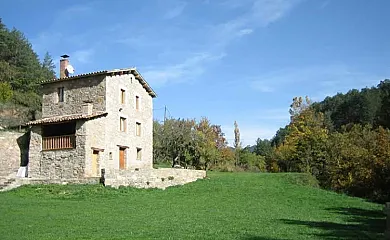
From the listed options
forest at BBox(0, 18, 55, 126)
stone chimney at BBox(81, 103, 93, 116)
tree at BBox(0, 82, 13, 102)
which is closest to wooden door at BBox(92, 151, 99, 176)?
stone chimney at BBox(81, 103, 93, 116)

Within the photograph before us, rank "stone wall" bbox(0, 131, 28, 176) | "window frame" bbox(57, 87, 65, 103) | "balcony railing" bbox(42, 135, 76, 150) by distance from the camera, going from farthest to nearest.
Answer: "window frame" bbox(57, 87, 65, 103) → "stone wall" bbox(0, 131, 28, 176) → "balcony railing" bbox(42, 135, 76, 150)

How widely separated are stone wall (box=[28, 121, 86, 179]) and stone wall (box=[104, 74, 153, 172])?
8.49 feet

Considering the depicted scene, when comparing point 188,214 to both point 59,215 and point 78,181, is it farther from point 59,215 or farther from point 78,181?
point 78,181

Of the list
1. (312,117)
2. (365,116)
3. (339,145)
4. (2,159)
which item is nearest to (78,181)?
(2,159)

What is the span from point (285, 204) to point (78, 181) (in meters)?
12.7

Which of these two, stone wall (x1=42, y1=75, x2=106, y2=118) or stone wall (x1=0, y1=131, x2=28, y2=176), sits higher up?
stone wall (x1=42, y1=75, x2=106, y2=118)

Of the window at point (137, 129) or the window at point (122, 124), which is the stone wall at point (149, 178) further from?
the window at point (137, 129)

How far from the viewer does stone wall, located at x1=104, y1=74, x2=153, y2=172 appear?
30125 millimetres

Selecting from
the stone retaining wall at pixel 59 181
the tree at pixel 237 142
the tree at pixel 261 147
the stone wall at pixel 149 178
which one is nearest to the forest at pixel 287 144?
the tree at pixel 237 142

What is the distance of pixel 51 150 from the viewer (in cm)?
2773

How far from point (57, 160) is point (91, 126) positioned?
3.30 meters

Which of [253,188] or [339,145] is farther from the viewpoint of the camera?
[339,145]

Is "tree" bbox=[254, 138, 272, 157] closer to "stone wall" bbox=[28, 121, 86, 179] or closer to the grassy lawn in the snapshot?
the grassy lawn

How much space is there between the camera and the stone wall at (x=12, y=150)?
29.6 metres
